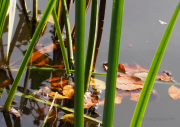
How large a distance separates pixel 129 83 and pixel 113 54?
77 centimetres

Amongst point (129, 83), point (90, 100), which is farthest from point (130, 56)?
point (90, 100)

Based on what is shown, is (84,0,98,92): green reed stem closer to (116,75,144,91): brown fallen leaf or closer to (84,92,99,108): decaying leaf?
(84,92,99,108): decaying leaf

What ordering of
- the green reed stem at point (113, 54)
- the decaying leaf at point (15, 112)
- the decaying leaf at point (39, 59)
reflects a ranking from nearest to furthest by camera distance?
the green reed stem at point (113, 54), the decaying leaf at point (15, 112), the decaying leaf at point (39, 59)

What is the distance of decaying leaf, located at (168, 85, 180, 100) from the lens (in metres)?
1.05

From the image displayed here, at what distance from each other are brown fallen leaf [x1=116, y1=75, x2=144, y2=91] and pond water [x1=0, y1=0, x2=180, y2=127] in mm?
85

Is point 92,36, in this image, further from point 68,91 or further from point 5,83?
Result: point 5,83

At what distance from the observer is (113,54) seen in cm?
40

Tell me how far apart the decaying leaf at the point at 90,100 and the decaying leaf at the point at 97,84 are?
74 millimetres

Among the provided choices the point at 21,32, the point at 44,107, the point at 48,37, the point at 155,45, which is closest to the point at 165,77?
the point at 155,45

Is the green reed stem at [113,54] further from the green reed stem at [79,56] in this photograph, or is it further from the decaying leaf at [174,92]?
the decaying leaf at [174,92]

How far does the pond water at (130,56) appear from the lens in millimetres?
925

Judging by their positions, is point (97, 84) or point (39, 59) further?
point (39, 59)

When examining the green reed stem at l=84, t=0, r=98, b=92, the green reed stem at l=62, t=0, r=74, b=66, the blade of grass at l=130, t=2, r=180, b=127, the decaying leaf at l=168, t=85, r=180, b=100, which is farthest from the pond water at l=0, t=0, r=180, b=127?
the blade of grass at l=130, t=2, r=180, b=127

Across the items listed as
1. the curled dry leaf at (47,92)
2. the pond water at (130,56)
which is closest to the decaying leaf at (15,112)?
the pond water at (130,56)
